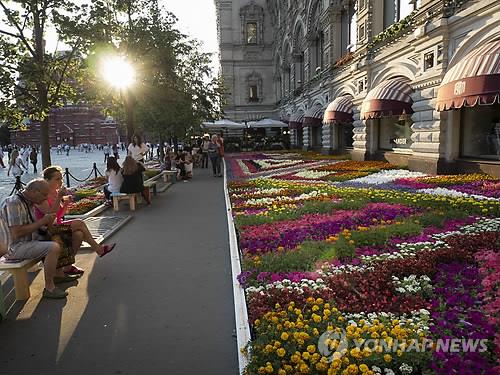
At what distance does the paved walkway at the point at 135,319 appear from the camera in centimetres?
365

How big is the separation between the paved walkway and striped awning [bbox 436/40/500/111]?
700 cm

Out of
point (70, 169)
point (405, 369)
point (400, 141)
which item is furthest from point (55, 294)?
point (70, 169)

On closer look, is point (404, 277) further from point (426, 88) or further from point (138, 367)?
point (426, 88)

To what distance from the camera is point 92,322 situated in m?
4.40

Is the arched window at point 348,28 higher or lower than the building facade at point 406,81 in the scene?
higher

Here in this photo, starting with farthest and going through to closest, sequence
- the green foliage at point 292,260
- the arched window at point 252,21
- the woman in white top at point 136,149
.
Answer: the arched window at point 252,21
the woman in white top at point 136,149
the green foliage at point 292,260

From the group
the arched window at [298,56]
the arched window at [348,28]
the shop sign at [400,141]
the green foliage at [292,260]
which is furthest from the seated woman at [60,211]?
the arched window at [298,56]

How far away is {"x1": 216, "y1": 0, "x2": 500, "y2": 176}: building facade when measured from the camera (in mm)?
11109

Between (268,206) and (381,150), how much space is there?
12.1 metres

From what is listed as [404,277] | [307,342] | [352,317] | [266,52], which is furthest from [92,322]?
[266,52]

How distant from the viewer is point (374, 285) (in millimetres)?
4441

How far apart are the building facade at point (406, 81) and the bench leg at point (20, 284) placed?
388 inches

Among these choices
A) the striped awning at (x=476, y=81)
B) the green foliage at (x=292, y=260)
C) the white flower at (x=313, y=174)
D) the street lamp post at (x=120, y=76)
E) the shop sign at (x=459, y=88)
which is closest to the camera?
the green foliage at (x=292, y=260)

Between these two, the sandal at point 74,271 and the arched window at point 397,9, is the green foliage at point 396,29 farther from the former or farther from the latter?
the sandal at point 74,271
